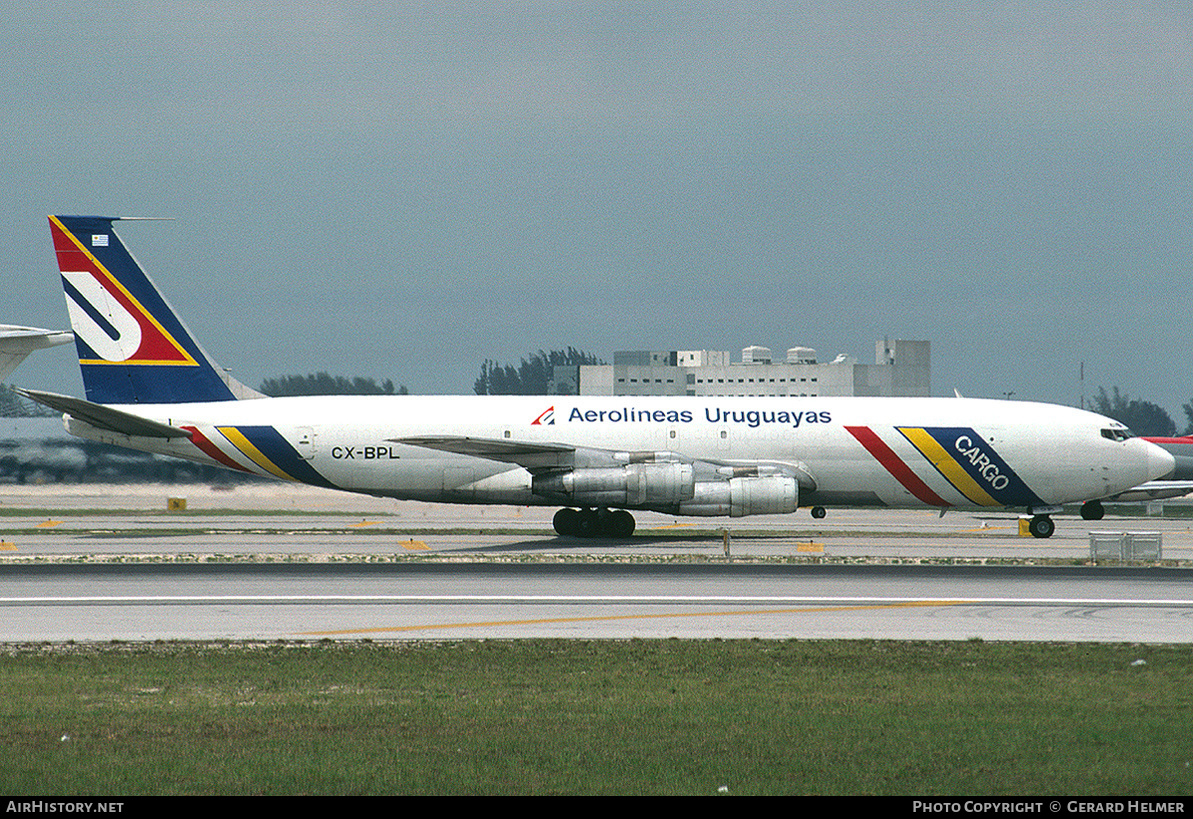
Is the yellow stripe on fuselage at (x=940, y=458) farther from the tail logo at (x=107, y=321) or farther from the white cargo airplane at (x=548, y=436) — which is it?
the tail logo at (x=107, y=321)

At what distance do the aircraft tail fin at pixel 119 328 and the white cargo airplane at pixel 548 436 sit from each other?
1.9 inches

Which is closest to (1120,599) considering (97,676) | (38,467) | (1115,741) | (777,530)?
(1115,741)

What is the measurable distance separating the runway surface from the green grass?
1951mm

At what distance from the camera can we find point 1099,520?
58.7 m

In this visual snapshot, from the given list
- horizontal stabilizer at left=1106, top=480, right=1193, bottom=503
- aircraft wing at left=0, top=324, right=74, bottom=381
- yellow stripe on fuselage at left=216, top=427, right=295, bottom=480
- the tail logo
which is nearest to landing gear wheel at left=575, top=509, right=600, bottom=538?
yellow stripe on fuselage at left=216, top=427, right=295, bottom=480

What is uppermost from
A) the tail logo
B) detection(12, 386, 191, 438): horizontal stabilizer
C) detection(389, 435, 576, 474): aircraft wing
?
the tail logo

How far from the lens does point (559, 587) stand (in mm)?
25828

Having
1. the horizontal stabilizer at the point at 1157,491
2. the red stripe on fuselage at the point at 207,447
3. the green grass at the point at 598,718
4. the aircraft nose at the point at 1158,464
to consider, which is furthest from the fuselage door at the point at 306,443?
the horizontal stabilizer at the point at 1157,491

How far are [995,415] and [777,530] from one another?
964cm

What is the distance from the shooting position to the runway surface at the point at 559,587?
790 inches

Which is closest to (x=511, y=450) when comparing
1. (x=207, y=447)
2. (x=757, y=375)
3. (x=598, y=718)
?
(x=207, y=447)

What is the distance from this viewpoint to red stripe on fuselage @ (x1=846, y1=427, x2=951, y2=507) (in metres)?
39.5

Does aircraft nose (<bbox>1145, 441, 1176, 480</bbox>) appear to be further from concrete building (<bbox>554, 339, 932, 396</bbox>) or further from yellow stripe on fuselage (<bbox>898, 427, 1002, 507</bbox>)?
concrete building (<bbox>554, 339, 932, 396</bbox>)

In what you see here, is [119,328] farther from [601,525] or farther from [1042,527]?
[1042,527]
